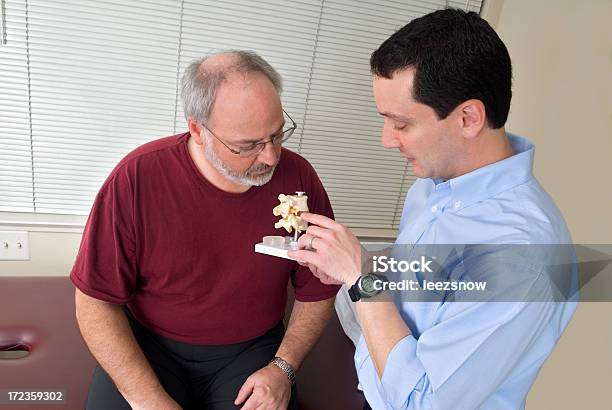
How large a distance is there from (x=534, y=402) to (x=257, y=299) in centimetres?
125

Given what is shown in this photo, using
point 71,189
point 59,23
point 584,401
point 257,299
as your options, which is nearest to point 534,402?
point 584,401

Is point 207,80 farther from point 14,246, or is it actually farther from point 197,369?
point 14,246

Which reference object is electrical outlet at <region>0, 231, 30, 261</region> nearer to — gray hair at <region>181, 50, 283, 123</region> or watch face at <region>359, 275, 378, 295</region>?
gray hair at <region>181, 50, 283, 123</region>

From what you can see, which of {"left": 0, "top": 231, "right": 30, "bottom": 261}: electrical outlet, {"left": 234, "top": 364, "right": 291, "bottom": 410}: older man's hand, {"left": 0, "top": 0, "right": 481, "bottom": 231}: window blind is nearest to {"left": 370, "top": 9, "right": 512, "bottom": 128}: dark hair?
{"left": 234, "top": 364, "right": 291, "bottom": 410}: older man's hand

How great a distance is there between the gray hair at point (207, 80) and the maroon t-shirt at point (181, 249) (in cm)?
18

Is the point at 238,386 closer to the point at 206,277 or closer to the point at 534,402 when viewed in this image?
the point at 206,277

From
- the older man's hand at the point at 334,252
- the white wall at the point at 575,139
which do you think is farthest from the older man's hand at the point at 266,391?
the white wall at the point at 575,139

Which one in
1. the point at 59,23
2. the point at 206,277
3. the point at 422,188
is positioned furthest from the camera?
the point at 59,23

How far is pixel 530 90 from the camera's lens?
2213mm

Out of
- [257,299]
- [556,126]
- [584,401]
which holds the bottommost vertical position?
[584,401]

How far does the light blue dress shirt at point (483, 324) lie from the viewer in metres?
0.98

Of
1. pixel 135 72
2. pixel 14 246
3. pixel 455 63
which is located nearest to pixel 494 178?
pixel 455 63

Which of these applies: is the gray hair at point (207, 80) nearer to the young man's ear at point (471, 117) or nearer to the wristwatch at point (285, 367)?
the young man's ear at point (471, 117)

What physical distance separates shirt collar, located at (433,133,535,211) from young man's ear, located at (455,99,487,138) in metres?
0.08
